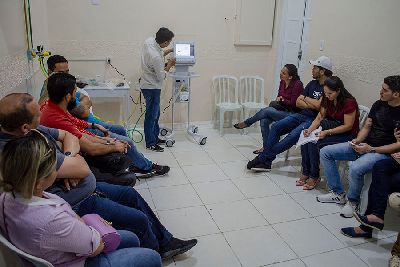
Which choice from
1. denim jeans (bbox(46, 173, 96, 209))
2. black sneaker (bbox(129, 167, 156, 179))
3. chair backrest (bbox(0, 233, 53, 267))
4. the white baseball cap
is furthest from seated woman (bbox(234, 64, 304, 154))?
chair backrest (bbox(0, 233, 53, 267))

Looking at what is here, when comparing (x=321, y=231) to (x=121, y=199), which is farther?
(x=321, y=231)

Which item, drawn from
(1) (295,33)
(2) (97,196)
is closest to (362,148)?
(2) (97,196)

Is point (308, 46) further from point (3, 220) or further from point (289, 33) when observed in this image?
point (3, 220)

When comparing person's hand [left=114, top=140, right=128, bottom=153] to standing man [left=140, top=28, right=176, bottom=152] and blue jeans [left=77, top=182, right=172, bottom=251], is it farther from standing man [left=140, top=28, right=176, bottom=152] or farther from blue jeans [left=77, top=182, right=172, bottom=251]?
standing man [left=140, top=28, right=176, bottom=152]

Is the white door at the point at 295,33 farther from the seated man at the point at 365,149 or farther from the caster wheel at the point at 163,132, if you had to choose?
the caster wheel at the point at 163,132

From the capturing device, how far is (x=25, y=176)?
1.13 metres

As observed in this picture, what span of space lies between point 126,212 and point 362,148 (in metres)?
1.99

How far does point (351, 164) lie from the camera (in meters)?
2.77

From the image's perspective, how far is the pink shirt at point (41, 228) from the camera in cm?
114

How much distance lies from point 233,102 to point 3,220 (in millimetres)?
4011

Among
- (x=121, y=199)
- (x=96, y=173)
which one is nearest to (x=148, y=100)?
(x=96, y=173)

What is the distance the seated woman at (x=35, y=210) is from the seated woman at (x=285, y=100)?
9.89 feet

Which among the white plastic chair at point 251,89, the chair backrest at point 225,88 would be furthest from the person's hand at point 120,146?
the white plastic chair at point 251,89

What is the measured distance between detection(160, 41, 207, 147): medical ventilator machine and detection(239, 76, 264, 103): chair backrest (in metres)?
0.97
